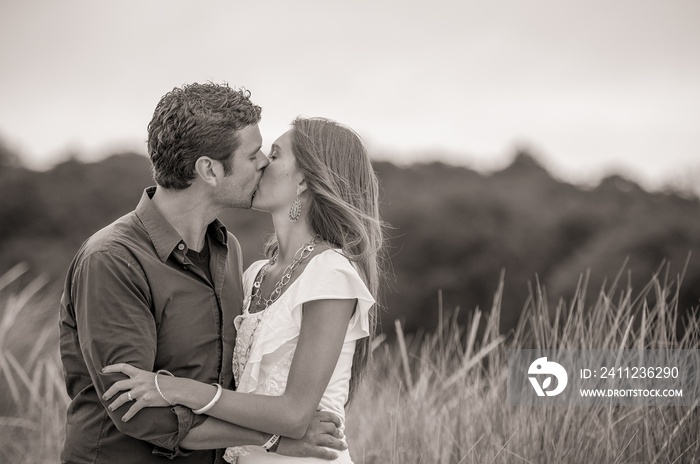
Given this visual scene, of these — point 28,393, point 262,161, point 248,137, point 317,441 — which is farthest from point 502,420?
point 28,393

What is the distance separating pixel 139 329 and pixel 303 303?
24.2 inches

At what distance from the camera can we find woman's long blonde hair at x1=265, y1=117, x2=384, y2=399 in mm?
3436

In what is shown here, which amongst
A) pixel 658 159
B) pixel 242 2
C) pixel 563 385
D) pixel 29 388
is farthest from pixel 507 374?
pixel 658 159

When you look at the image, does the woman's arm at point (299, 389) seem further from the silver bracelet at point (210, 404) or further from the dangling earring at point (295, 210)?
the dangling earring at point (295, 210)

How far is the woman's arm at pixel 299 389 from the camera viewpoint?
298 centimetres

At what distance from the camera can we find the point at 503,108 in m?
22.4

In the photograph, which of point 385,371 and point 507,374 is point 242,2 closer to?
point 385,371

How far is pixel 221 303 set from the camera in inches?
132

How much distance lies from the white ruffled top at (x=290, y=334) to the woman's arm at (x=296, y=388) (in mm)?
58

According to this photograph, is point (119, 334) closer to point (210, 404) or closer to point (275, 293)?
point (210, 404)

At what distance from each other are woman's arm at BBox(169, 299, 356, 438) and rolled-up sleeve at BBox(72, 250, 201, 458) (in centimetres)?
8

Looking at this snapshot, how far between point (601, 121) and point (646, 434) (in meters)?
16.4

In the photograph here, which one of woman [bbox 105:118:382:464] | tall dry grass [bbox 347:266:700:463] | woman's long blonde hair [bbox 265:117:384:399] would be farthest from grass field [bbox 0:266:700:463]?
woman's long blonde hair [bbox 265:117:384:399]
